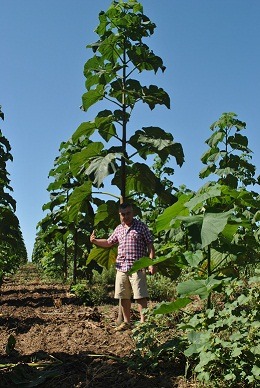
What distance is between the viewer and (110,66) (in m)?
6.48

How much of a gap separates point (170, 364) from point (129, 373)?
33cm

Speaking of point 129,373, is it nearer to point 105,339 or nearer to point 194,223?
point 105,339

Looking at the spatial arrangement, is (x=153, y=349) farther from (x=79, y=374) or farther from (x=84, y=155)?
(x=84, y=155)

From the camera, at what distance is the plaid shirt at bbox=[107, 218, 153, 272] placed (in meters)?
5.60

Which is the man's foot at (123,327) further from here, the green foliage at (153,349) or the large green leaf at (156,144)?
the large green leaf at (156,144)

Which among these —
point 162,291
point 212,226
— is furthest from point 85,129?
point 212,226

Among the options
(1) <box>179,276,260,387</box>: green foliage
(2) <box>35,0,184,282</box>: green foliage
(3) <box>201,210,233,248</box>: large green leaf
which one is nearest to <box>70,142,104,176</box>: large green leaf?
(2) <box>35,0,184,282</box>: green foliage

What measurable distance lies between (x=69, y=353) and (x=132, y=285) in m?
1.30

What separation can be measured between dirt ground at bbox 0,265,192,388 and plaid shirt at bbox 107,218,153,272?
30.4 inches

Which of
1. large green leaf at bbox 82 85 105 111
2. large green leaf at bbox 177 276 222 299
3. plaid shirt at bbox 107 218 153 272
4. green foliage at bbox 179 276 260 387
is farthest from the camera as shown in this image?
A: large green leaf at bbox 82 85 105 111

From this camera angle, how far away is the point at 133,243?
5605 mm

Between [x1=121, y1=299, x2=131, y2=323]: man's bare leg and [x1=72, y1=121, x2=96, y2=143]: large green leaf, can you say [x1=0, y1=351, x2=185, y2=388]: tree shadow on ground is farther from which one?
[x1=72, y1=121, x2=96, y2=143]: large green leaf

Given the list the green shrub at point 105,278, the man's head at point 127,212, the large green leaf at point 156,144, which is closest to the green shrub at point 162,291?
the man's head at point 127,212

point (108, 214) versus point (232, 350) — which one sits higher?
point (108, 214)
